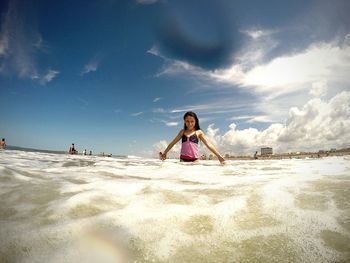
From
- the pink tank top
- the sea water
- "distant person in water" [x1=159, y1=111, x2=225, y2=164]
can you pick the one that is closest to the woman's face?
"distant person in water" [x1=159, y1=111, x2=225, y2=164]

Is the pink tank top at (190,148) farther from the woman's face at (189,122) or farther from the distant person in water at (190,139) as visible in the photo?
the woman's face at (189,122)

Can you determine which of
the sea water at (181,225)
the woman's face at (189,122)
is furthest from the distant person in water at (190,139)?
the sea water at (181,225)

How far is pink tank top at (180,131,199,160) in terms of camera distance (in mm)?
8648

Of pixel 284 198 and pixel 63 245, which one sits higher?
pixel 284 198

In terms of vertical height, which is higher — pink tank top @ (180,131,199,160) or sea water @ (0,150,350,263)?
pink tank top @ (180,131,199,160)

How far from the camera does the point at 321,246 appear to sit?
1.73 metres

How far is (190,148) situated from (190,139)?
0.32 metres

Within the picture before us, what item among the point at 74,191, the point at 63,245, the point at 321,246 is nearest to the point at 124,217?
the point at 63,245

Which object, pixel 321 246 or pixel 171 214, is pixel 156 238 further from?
pixel 321 246

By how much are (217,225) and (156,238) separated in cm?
54

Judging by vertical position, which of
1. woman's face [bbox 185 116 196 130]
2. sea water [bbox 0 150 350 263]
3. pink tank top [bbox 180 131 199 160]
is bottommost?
sea water [bbox 0 150 350 263]

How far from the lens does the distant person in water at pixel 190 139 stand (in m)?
8.66

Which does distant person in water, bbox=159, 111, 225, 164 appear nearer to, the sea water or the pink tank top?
the pink tank top

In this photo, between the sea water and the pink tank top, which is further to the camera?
the pink tank top
